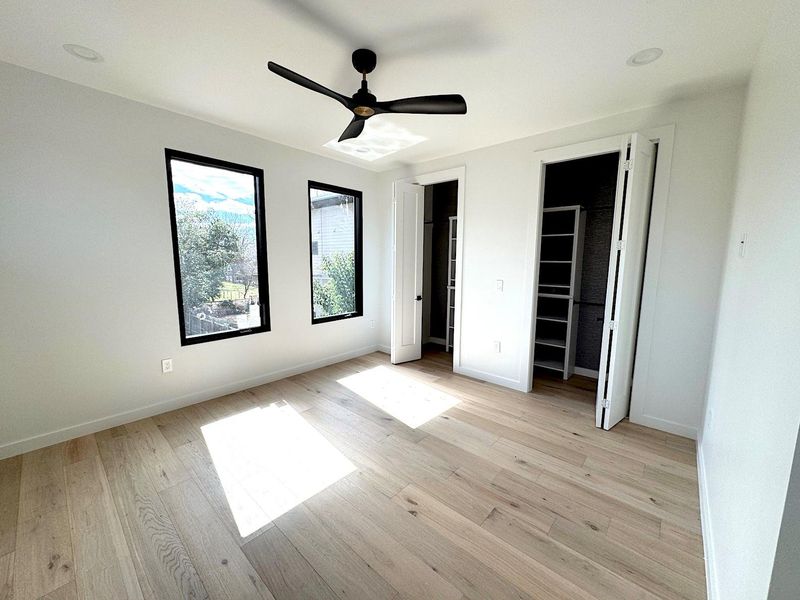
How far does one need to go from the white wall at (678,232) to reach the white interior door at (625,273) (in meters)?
0.14

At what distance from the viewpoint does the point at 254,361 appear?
3361 millimetres

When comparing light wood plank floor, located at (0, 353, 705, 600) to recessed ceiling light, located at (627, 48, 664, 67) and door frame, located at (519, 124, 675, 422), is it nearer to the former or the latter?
door frame, located at (519, 124, 675, 422)

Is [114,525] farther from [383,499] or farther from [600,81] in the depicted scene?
[600,81]

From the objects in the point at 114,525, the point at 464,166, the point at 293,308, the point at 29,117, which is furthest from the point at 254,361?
the point at 464,166

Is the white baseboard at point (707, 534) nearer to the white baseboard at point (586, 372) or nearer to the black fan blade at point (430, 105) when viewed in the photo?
the white baseboard at point (586, 372)

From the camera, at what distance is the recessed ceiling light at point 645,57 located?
5.93 ft

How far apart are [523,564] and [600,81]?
2.92 m

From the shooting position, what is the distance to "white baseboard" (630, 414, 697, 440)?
8.03ft

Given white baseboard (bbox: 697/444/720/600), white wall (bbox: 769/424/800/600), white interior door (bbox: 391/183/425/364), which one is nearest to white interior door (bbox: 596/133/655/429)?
white baseboard (bbox: 697/444/720/600)

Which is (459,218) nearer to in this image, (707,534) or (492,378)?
(492,378)

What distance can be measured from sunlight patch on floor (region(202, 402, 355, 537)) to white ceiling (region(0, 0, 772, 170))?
2615mm

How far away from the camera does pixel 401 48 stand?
184cm

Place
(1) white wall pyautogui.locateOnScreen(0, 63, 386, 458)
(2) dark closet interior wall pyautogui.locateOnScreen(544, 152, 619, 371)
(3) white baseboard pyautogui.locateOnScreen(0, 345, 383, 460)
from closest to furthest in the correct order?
(1) white wall pyautogui.locateOnScreen(0, 63, 386, 458) → (3) white baseboard pyautogui.locateOnScreen(0, 345, 383, 460) → (2) dark closet interior wall pyautogui.locateOnScreen(544, 152, 619, 371)

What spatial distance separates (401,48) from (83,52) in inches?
75.9
